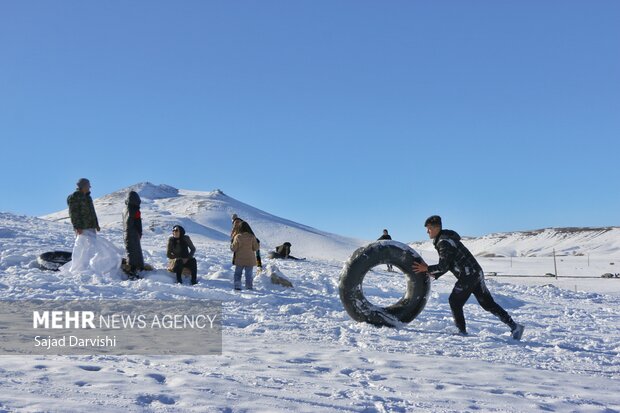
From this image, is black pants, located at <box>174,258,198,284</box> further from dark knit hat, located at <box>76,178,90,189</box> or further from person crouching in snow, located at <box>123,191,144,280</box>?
dark knit hat, located at <box>76,178,90,189</box>

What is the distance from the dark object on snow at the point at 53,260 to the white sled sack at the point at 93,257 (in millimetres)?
1077

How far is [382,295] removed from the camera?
569 inches

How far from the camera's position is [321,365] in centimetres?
577

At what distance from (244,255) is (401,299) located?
180 inches

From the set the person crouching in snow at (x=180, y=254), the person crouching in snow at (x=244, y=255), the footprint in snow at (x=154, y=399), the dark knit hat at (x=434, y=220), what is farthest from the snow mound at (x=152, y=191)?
the footprint in snow at (x=154, y=399)

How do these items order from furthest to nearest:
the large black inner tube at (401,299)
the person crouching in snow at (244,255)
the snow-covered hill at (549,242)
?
1. the snow-covered hill at (549,242)
2. the person crouching in snow at (244,255)
3. the large black inner tube at (401,299)

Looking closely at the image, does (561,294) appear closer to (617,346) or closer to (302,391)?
(617,346)

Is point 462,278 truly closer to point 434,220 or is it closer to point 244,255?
point 434,220

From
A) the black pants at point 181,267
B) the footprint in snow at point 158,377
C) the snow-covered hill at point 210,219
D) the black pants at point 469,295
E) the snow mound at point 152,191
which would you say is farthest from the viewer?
the snow mound at point 152,191

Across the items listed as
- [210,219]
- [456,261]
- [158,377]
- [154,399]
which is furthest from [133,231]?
[210,219]

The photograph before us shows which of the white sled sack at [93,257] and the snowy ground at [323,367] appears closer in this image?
the snowy ground at [323,367]

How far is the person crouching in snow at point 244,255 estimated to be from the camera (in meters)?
12.4

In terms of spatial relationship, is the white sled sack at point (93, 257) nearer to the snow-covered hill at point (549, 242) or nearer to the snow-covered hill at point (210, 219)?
the snow-covered hill at point (210, 219)

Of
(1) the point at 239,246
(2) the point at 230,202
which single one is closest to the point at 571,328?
(1) the point at 239,246
